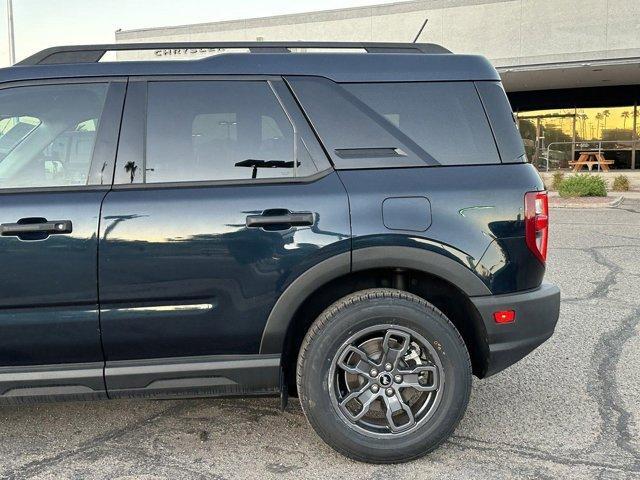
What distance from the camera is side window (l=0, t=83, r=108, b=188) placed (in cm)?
284

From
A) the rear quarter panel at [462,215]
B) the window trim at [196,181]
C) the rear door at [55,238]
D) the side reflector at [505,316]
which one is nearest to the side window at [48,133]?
the rear door at [55,238]

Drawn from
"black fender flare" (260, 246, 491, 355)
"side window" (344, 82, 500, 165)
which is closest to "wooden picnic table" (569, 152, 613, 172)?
"side window" (344, 82, 500, 165)

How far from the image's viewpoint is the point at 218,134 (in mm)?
2904

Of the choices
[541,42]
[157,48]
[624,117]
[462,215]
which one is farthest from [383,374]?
[624,117]

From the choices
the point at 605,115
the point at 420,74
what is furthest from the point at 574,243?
the point at 605,115

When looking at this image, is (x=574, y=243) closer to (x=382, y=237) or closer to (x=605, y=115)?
(x=382, y=237)

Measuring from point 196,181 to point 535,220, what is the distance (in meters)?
1.66

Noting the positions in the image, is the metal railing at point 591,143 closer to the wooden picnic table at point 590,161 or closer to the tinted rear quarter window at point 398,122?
the wooden picnic table at point 590,161

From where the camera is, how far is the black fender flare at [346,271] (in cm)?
281

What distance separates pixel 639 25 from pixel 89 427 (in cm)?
2210

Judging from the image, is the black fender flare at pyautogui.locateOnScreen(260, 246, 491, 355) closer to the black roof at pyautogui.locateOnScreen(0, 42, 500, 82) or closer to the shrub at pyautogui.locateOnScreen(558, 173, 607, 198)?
the black roof at pyautogui.locateOnScreen(0, 42, 500, 82)

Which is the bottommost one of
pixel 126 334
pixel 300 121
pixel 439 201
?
pixel 126 334

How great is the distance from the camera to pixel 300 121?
2.94 meters

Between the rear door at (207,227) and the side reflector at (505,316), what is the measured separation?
2.70 feet
